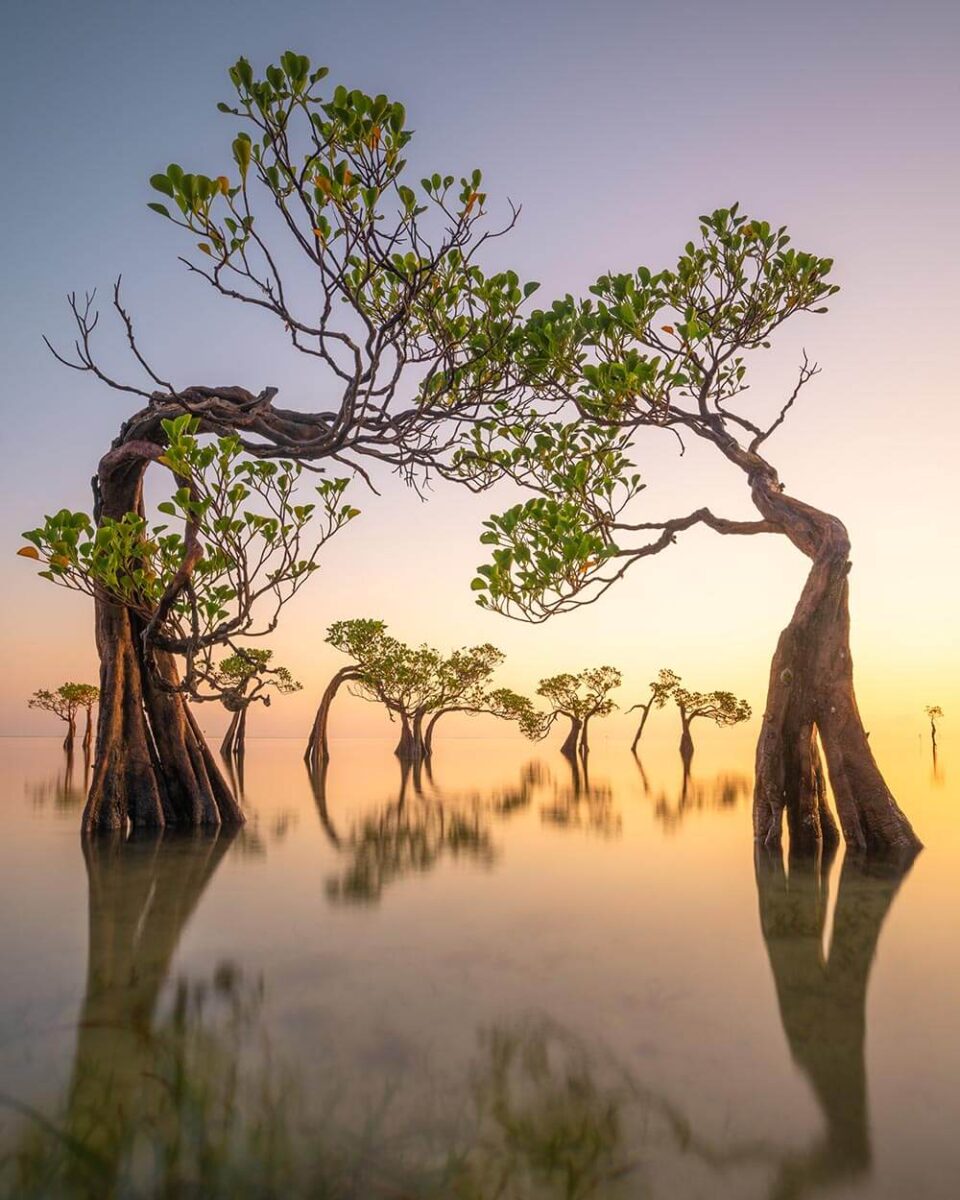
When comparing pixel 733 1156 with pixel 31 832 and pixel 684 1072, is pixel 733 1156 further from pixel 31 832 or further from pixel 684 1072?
pixel 31 832

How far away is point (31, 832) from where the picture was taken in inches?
503

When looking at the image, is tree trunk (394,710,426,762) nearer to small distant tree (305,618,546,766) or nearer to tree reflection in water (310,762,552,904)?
small distant tree (305,618,546,766)

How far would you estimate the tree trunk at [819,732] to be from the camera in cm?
965

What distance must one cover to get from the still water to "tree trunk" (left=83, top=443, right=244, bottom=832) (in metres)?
2.14

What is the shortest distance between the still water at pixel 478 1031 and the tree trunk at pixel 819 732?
27.3 inches

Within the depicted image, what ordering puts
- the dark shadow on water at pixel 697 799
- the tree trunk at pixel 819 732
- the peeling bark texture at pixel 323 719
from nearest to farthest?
→ the tree trunk at pixel 819 732 < the dark shadow on water at pixel 697 799 < the peeling bark texture at pixel 323 719

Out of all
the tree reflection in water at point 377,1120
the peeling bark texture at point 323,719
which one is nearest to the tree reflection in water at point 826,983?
the tree reflection in water at point 377,1120

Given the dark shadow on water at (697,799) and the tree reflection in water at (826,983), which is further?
the dark shadow on water at (697,799)

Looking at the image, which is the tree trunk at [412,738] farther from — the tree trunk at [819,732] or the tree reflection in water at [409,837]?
the tree trunk at [819,732]

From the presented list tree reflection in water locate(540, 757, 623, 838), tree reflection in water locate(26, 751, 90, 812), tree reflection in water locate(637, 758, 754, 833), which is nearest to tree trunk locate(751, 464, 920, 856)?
tree reflection in water locate(540, 757, 623, 838)

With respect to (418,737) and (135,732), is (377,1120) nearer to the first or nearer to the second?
(135,732)

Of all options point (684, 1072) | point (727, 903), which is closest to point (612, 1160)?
point (684, 1072)

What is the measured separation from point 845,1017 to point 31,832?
13152 millimetres

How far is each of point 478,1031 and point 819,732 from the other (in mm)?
7257
